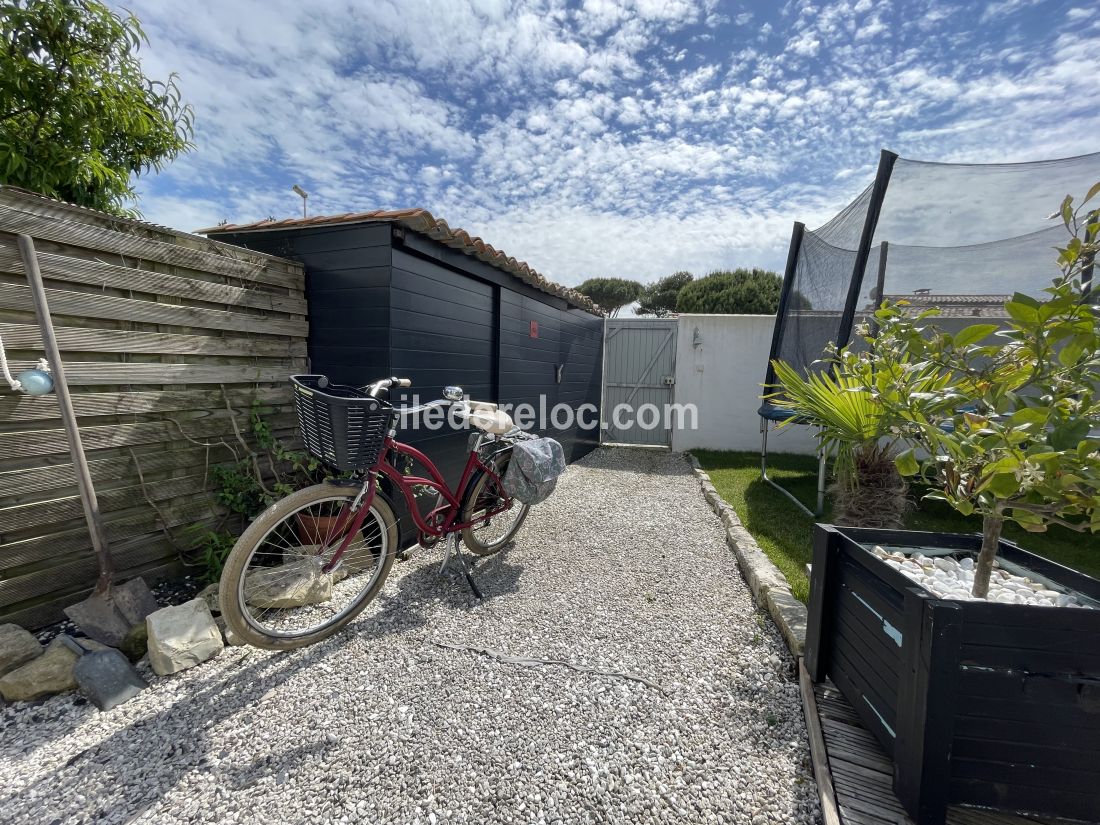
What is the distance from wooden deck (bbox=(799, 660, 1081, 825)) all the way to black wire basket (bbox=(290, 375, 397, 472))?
187cm

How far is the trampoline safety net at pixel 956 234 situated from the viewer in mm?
2697

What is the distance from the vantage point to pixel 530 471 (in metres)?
2.50

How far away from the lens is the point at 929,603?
3.29 ft

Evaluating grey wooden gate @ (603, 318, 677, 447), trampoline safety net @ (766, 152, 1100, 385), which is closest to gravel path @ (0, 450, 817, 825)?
trampoline safety net @ (766, 152, 1100, 385)

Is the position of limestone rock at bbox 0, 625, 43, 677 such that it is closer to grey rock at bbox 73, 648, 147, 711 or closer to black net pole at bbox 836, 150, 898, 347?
grey rock at bbox 73, 648, 147, 711

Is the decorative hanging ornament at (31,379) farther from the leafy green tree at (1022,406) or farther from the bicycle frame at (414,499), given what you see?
the leafy green tree at (1022,406)

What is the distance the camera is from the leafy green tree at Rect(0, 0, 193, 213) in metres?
2.58

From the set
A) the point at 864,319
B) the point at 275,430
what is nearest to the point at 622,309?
the point at 864,319

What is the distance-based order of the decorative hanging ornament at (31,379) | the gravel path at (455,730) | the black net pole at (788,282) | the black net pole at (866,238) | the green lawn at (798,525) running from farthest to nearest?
the black net pole at (788,282) → the black net pole at (866,238) → the green lawn at (798,525) → the decorative hanging ornament at (31,379) → the gravel path at (455,730)

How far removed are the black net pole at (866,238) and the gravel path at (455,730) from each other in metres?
2.00

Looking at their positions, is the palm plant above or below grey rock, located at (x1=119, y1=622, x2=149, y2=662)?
above

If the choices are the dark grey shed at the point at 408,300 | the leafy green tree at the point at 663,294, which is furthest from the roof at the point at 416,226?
the leafy green tree at the point at 663,294

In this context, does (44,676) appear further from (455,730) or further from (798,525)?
(798,525)

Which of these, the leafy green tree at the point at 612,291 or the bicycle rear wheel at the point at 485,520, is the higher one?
Result: the leafy green tree at the point at 612,291
